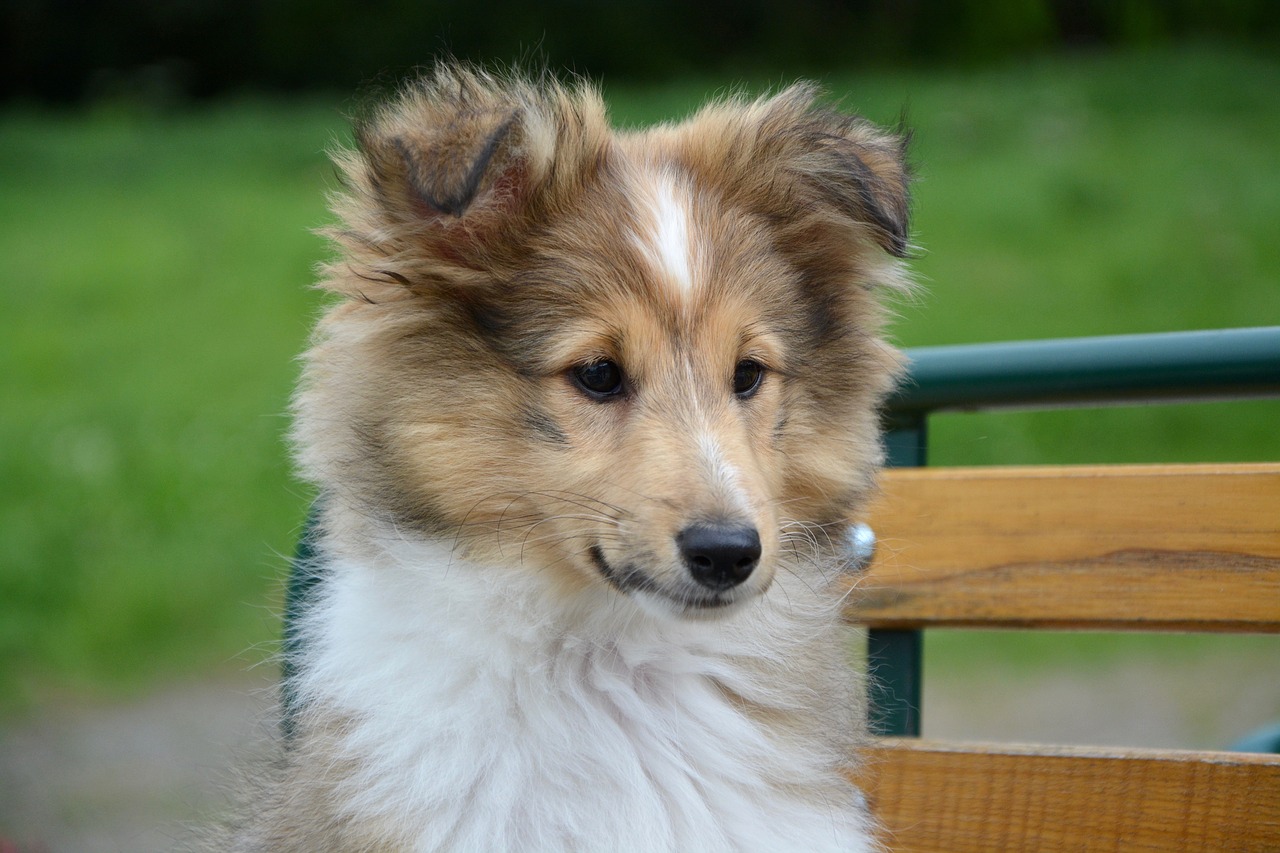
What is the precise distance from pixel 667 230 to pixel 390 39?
19095 mm

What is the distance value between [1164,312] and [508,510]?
30.6 ft

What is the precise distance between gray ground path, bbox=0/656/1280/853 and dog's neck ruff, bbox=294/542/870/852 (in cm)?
386

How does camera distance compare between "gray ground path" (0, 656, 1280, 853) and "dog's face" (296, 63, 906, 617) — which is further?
"gray ground path" (0, 656, 1280, 853)

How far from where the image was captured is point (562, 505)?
283 centimetres

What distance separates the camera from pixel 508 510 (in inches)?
113

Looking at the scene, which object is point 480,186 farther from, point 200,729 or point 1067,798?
point 200,729

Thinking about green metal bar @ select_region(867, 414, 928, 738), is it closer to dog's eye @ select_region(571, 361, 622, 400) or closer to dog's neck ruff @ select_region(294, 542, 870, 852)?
dog's neck ruff @ select_region(294, 542, 870, 852)

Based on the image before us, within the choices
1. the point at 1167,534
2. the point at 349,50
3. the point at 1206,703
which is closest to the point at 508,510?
the point at 1167,534

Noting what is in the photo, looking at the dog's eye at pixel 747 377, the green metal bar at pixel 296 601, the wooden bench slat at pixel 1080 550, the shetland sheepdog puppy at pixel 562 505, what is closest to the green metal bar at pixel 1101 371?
the wooden bench slat at pixel 1080 550

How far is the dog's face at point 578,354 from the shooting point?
271 centimetres

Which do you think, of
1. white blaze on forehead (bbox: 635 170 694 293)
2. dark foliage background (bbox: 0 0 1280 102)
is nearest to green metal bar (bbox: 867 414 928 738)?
white blaze on forehead (bbox: 635 170 694 293)

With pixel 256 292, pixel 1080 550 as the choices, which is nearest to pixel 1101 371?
pixel 1080 550

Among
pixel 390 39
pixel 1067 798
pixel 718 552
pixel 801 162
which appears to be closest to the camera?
pixel 718 552

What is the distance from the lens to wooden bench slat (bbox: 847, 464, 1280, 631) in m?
2.82
